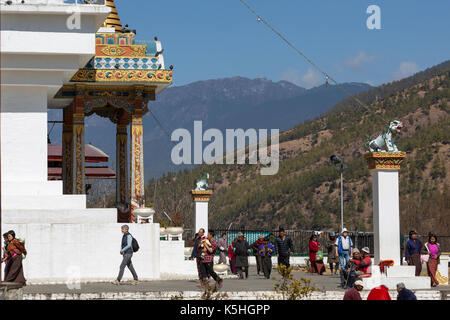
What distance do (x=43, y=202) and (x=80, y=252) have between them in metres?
1.83

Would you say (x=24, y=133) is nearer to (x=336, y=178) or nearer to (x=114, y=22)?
(x=114, y=22)

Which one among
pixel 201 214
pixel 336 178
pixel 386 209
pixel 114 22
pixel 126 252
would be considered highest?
pixel 114 22

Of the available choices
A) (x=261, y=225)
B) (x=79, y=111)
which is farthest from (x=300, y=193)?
(x=79, y=111)

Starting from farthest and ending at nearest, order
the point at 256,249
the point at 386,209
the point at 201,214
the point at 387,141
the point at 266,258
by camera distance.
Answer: the point at 201,214
the point at 256,249
the point at 266,258
the point at 387,141
the point at 386,209

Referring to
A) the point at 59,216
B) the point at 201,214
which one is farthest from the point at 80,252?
the point at 201,214

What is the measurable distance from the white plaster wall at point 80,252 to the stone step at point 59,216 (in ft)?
1.28

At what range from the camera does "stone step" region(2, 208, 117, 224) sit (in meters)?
22.7

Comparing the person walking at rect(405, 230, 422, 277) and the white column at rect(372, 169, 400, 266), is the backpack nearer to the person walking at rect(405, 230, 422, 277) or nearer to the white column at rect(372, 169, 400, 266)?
the white column at rect(372, 169, 400, 266)

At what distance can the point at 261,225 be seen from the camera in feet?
249

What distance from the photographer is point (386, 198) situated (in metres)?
23.3

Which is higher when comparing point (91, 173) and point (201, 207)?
point (91, 173)

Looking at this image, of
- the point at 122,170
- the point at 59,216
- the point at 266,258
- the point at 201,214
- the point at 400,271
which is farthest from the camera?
the point at 122,170
